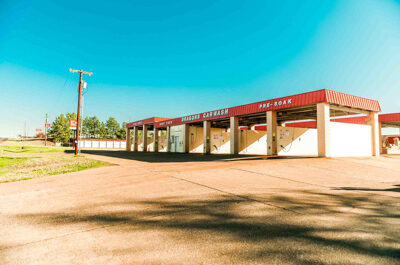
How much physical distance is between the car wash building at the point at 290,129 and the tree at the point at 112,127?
181ft

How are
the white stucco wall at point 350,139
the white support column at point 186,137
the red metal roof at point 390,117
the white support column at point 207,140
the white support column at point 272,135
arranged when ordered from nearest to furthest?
the white support column at point 272,135, the white stucco wall at point 350,139, the red metal roof at point 390,117, the white support column at point 207,140, the white support column at point 186,137

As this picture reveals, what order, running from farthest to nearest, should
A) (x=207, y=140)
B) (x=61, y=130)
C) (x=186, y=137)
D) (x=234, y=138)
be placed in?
(x=61, y=130) → (x=186, y=137) → (x=207, y=140) → (x=234, y=138)

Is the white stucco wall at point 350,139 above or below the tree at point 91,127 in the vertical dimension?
below

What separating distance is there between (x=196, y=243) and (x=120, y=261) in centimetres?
91

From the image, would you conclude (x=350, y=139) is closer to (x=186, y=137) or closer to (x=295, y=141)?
(x=295, y=141)

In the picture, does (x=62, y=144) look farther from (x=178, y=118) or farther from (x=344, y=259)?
(x=344, y=259)

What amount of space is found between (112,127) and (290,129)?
248 feet

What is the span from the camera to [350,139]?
19094 mm

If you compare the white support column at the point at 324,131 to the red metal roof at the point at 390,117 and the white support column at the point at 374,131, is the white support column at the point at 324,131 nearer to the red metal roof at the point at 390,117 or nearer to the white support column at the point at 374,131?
the white support column at the point at 374,131

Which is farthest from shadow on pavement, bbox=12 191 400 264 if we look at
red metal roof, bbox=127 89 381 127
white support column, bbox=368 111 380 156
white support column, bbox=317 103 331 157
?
white support column, bbox=368 111 380 156

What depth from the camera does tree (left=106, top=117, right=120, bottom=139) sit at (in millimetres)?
84312

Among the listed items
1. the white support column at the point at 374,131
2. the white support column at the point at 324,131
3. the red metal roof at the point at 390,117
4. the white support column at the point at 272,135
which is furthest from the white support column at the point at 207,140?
the red metal roof at the point at 390,117

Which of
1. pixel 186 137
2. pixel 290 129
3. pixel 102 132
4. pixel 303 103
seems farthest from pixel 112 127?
pixel 303 103

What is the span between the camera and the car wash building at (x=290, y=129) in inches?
611
